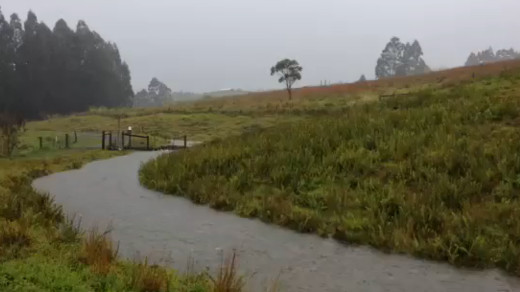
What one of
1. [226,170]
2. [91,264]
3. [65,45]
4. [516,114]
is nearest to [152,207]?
[226,170]

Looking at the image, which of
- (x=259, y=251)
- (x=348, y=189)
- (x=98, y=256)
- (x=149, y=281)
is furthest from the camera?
(x=348, y=189)

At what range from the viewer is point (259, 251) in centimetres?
1138

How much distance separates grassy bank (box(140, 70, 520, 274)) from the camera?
11562 millimetres

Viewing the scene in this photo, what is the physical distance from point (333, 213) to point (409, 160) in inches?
169

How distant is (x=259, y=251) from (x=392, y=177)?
6.52 metres

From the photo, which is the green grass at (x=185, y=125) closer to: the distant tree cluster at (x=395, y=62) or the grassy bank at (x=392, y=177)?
the grassy bank at (x=392, y=177)

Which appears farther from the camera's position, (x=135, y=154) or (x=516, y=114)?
(x=135, y=154)

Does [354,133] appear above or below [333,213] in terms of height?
above

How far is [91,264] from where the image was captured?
875cm

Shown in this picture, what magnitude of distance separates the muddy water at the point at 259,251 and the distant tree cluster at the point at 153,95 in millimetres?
160538

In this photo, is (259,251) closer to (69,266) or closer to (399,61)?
(69,266)

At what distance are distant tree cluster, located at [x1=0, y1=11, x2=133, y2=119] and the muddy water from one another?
80321 millimetres

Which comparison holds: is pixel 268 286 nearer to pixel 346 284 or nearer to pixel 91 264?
pixel 346 284

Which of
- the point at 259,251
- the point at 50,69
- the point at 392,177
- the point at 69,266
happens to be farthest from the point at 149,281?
the point at 50,69
